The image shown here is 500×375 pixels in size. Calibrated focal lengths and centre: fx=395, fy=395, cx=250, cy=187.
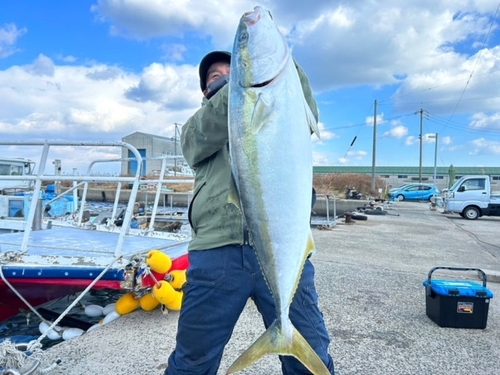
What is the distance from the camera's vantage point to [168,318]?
4.11 m

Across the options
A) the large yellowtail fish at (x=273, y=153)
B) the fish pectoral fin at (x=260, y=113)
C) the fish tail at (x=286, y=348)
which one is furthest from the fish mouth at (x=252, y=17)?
the fish tail at (x=286, y=348)

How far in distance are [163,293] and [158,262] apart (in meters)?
0.31

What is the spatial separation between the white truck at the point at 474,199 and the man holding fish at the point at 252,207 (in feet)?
62.7

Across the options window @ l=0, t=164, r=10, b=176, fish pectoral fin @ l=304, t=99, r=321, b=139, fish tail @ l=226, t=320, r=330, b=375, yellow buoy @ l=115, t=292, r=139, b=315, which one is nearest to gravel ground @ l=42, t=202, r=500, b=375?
yellow buoy @ l=115, t=292, r=139, b=315

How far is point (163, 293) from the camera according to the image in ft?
12.8

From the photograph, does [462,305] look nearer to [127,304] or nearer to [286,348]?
[286,348]

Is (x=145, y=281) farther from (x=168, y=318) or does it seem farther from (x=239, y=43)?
(x=239, y=43)

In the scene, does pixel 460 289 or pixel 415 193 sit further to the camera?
pixel 415 193

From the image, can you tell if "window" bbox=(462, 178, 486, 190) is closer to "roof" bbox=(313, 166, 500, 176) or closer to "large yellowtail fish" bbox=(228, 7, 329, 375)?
"large yellowtail fish" bbox=(228, 7, 329, 375)

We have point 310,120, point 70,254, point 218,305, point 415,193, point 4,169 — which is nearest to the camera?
point 310,120

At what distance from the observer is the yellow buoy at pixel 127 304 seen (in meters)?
4.18

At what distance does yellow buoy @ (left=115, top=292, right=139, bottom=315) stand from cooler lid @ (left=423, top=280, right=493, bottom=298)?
315 cm

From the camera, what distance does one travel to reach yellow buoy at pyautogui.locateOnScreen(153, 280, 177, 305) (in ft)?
12.8

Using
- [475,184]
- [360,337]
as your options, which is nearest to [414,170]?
[475,184]
